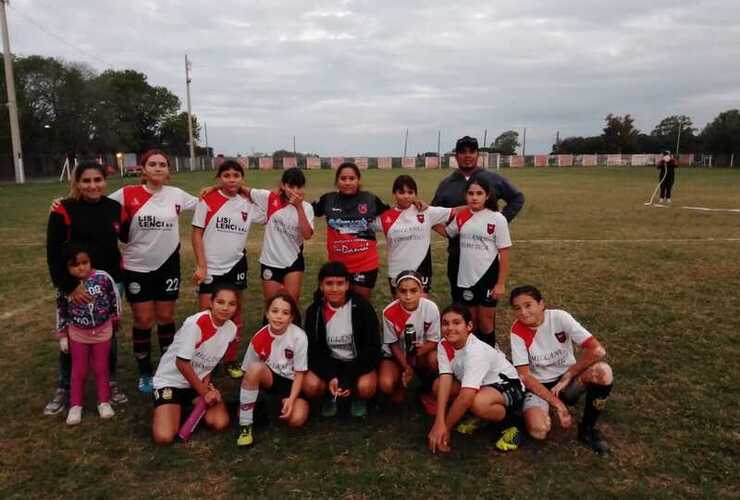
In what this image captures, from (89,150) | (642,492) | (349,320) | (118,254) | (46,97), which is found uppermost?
(46,97)

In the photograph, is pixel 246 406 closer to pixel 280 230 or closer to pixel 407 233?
pixel 280 230

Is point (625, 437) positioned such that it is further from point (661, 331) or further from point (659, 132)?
point (659, 132)

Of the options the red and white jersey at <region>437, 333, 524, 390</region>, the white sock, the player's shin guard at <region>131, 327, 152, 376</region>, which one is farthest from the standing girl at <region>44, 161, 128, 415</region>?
the red and white jersey at <region>437, 333, 524, 390</region>

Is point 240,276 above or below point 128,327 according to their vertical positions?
above

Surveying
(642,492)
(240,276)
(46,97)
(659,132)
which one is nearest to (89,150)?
(46,97)

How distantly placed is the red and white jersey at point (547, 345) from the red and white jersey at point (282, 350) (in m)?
1.52

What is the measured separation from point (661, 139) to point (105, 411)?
3359 inches

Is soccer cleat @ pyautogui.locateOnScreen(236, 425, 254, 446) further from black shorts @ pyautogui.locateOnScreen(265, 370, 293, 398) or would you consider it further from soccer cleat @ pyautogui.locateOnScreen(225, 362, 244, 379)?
soccer cleat @ pyautogui.locateOnScreen(225, 362, 244, 379)

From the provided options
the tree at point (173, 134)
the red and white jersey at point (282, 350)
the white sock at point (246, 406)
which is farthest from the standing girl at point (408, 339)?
the tree at point (173, 134)

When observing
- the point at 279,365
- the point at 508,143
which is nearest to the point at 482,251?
the point at 279,365

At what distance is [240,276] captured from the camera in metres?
4.66

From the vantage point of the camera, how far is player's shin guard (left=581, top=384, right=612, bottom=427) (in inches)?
133

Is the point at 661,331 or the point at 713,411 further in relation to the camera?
the point at 661,331

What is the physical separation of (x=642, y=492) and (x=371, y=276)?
2512 millimetres
